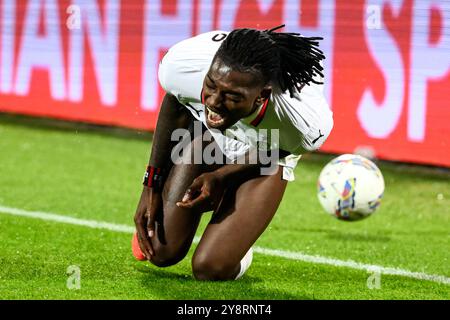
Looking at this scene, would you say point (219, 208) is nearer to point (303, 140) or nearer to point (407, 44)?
point (303, 140)

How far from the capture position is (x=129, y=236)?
25.2 feet

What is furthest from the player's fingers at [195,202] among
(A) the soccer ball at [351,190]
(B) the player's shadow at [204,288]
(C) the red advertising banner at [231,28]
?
(C) the red advertising banner at [231,28]

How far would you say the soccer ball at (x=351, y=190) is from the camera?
7.63m

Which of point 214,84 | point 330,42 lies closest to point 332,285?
point 214,84

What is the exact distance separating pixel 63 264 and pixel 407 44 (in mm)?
5244

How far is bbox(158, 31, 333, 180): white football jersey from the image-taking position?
19.0 ft

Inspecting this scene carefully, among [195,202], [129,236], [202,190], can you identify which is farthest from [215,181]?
[129,236]

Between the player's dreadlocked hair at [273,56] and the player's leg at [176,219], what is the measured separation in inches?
44.5

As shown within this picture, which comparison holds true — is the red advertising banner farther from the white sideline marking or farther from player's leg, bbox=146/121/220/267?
player's leg, bbox=146/121/220/267

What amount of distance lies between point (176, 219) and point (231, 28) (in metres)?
5.74

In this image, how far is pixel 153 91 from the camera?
12.4 metres

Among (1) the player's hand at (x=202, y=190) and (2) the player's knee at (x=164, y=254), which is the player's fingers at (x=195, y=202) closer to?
(1) the player's hand at (x=202, y=190)

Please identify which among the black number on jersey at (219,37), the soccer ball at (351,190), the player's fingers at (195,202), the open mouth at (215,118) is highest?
the black number on jersey at (219,37)
